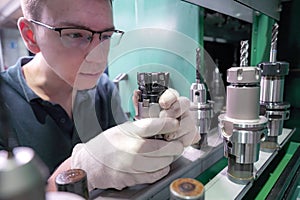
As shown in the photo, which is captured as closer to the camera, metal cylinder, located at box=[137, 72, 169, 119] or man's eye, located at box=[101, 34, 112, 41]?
metal cylinder, located at box=[137, 72, 169, 119]

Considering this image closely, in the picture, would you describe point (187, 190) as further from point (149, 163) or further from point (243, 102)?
point (243, 102)

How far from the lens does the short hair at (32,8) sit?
57cm

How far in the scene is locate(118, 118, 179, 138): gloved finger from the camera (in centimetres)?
42

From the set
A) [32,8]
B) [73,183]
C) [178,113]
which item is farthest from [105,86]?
[73,183]

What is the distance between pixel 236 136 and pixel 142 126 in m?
0.21

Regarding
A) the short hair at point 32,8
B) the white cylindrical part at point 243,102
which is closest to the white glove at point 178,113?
the white cylindrical part at point 243,102

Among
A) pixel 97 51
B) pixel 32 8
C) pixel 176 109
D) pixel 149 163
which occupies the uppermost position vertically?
pixel 32 8

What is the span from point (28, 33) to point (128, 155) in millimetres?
524

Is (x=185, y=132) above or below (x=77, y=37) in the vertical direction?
below

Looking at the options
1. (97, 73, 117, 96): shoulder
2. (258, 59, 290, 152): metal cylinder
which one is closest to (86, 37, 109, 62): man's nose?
(97, 73, 117, 96): shoulder

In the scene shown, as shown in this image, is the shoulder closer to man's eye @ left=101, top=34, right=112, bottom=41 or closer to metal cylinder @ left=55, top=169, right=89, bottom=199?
man's eye @ left=101, top=34, right=112, bottom=41

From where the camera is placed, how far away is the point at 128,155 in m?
0.40

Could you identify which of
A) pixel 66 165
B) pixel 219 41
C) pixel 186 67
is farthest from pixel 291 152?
pixel 219 41

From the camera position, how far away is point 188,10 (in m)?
0.86
